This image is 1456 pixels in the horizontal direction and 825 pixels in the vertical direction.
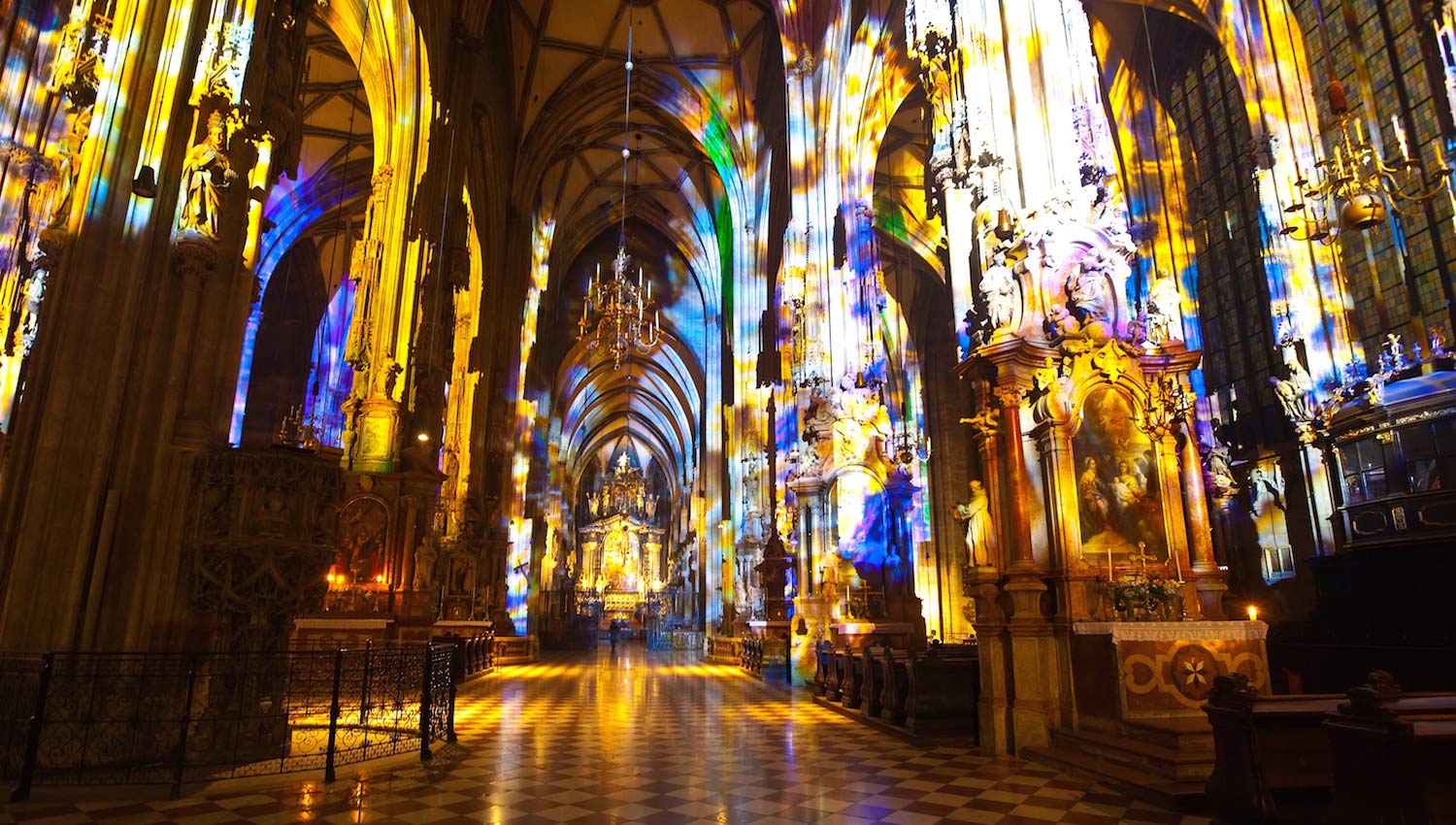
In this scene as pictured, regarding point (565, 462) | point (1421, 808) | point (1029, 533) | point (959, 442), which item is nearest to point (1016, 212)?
point (1029, 533)

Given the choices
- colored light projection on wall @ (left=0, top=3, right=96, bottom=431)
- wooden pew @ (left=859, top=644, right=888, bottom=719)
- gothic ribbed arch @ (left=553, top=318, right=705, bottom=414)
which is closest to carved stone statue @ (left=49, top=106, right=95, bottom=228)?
colored light projection on wall @ (left=0, top=3, right=96, bottom=431)

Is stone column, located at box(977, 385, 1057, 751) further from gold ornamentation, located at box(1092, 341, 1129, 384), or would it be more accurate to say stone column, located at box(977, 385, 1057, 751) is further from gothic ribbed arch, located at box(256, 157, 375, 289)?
gothic ribbed arch, located at box(256, 157, 375, 289)

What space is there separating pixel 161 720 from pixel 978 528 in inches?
277

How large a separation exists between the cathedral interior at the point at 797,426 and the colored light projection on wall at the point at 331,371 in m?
0.87

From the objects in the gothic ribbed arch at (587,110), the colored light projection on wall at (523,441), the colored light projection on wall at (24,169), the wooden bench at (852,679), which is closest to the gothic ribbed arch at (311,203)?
the gothic ribbed arch at (587,110)

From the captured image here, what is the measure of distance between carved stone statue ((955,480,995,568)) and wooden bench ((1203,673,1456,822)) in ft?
10.7

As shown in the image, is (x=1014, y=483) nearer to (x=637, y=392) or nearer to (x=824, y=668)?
(x=824, y=668)

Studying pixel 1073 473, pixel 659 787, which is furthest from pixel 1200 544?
pixel 659 787

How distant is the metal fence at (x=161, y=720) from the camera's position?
461cm

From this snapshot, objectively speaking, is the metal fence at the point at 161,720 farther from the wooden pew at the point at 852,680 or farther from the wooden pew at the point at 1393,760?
the wooden pew at the point at 1393,760

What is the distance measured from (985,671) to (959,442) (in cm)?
2147

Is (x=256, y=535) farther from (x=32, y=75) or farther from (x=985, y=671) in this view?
(x=32, y=75)

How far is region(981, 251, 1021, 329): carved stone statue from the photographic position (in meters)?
7.94

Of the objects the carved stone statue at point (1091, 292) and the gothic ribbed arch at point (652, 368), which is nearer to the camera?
the carved stone statue at point (1091, 292)
